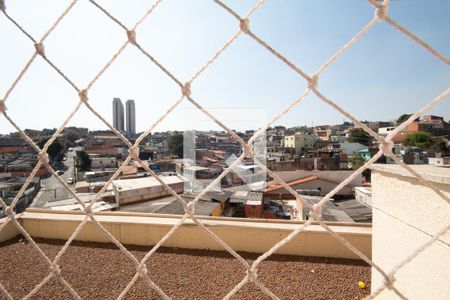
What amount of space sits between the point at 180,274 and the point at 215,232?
522 mm

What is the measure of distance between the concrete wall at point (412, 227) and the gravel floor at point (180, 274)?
0.47m

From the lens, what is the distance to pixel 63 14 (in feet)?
3.39

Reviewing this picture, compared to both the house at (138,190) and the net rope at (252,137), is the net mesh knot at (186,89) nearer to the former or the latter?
the net rope at (252,137)

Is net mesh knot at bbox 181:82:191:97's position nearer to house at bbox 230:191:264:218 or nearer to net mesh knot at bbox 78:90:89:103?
net mesh knot at bbox 78:90:89:103

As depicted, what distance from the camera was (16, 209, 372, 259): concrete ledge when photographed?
224 centimetres

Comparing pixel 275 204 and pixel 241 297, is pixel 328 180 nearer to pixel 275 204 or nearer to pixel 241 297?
pixel 275 204

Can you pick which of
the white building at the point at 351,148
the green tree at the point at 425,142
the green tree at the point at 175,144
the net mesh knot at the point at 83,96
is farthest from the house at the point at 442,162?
the green tree at the point at 425,142

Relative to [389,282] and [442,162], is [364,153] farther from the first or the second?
[389,282]

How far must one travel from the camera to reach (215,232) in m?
2.43

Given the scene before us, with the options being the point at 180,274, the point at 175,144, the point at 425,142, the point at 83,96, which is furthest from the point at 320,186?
the point at 425,142

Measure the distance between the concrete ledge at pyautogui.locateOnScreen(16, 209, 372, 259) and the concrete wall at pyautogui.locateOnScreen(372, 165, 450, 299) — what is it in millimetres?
713

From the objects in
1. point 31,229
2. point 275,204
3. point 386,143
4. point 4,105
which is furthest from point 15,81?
point 275,204

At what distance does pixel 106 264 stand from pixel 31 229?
1153 mm

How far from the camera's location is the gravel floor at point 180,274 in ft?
5.88
